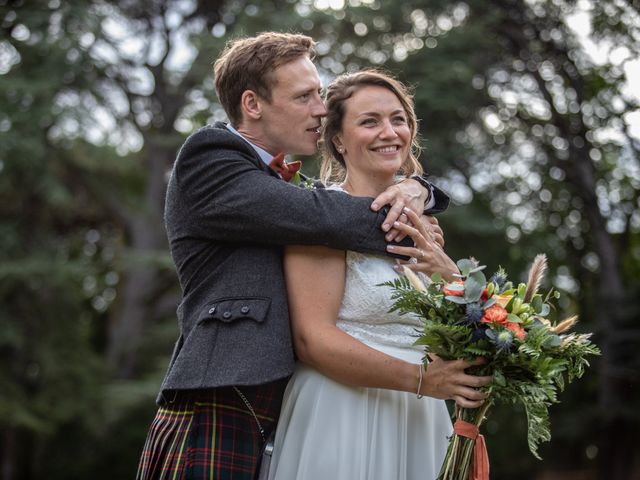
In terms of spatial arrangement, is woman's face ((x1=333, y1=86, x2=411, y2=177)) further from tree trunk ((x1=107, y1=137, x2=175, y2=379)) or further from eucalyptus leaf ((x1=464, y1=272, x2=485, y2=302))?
tree trunk ((x1=107, y1=137, x2=175, y2=379))

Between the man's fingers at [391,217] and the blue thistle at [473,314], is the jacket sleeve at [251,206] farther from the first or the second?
the blue thistle at [473,314]

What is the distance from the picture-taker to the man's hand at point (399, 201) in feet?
10.1

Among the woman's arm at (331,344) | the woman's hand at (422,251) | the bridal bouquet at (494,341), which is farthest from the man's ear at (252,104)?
the bridal bouquet at (494,341)

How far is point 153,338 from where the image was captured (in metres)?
14.8

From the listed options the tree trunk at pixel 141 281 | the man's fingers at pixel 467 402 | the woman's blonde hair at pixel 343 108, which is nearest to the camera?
the man's fingers at pixel 467 402

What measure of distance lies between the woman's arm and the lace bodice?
0.27 ft

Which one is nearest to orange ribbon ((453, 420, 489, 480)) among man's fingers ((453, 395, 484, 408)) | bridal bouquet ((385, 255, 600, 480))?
bridal bouquet ((385, 255, 600, 480))

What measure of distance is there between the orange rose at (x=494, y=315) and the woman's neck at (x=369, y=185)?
83cm

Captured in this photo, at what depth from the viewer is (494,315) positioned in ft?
9.10

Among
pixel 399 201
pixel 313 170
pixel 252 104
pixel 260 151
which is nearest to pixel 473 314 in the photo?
pixel 399 201

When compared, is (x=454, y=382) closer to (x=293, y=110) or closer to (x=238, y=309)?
(x=238, y=309)

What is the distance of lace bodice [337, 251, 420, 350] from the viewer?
314 centimetres

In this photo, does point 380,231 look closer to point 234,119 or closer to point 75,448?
point 234,119

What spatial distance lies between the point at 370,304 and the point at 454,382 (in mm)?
453
